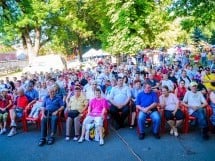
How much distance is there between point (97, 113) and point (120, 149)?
1.17 meters

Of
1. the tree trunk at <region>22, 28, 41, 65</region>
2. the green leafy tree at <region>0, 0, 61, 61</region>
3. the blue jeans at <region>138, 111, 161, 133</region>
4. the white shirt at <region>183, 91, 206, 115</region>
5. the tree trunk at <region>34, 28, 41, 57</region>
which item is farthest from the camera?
the tree trunk at <region>34, 28, 41, 57</region>

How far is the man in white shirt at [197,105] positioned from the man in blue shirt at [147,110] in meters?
0.73

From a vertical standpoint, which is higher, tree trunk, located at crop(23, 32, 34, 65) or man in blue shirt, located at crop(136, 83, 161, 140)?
tree trunk, located at crop(23, 32, 34, 65)

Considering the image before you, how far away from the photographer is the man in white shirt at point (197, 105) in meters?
7.76

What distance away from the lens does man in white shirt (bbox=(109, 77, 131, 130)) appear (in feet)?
29.7

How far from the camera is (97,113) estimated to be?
27.2ft

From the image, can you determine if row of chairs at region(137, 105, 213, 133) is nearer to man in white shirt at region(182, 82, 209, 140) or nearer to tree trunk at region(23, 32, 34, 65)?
man in white shirt at region(182, 82, 209, 140)

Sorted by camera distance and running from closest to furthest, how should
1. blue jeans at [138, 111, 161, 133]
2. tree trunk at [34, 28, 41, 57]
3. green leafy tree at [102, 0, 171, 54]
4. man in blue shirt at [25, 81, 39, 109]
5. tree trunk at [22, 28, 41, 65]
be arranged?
blue jeans at [138, 111, 161, 133], man in blue shirt at [25, 81, 39, 109], green leafy tree at [102, 0, 171, 54], tree trunk at [22, 28, 41, 65], tree trunk at [34, 28, 41, 57]

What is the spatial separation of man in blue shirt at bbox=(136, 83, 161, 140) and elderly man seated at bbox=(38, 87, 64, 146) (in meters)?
1.88

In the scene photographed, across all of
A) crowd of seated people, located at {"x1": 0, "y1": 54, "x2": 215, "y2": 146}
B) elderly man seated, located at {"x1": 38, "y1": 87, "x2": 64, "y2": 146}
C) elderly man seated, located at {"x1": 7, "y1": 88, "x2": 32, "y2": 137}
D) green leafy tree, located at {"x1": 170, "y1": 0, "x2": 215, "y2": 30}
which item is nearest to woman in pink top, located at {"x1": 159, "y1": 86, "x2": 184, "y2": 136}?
crowd of seated people, located at {"x1": 0, "y1": 54, "x2": 215, "y2": 146}

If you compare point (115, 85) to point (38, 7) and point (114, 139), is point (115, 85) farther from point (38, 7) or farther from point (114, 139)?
point (38, 7)

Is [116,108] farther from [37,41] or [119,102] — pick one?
[37,41]

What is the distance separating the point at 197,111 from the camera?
8.01m

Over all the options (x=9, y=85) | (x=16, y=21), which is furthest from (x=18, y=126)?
(x=16, y=21)
